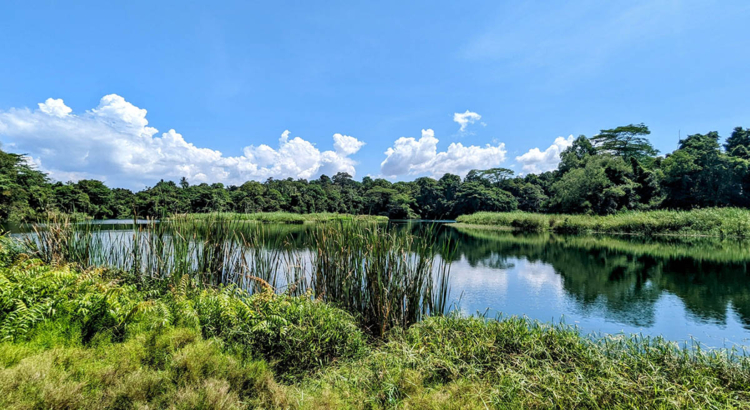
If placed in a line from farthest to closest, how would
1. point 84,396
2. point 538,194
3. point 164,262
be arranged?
point 538,194 → point 164,262 → point 84,396

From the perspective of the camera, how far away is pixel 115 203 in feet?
86.0

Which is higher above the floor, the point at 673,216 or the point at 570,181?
the point at 570,181

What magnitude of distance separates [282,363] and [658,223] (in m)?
26.2

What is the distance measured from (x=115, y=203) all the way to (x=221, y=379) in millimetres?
31570

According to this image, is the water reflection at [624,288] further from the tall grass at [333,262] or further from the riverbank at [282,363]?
the riverbank at [282,363]

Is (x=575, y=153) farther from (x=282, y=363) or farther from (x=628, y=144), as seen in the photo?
(x=282, y=363)

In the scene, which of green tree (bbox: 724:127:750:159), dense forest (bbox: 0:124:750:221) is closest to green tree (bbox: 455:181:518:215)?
dense forest (bbox: 0:124:750:221)

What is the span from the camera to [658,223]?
20.7 meters

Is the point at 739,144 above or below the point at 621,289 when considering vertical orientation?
above

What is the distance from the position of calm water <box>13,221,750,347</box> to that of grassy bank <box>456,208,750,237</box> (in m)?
6.46

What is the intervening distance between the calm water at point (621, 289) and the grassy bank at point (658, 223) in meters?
6.46

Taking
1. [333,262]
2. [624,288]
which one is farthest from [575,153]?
[333,262]

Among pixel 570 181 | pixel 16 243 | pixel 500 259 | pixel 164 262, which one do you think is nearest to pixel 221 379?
pixel 164 262

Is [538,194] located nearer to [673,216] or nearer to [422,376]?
[673,216]
